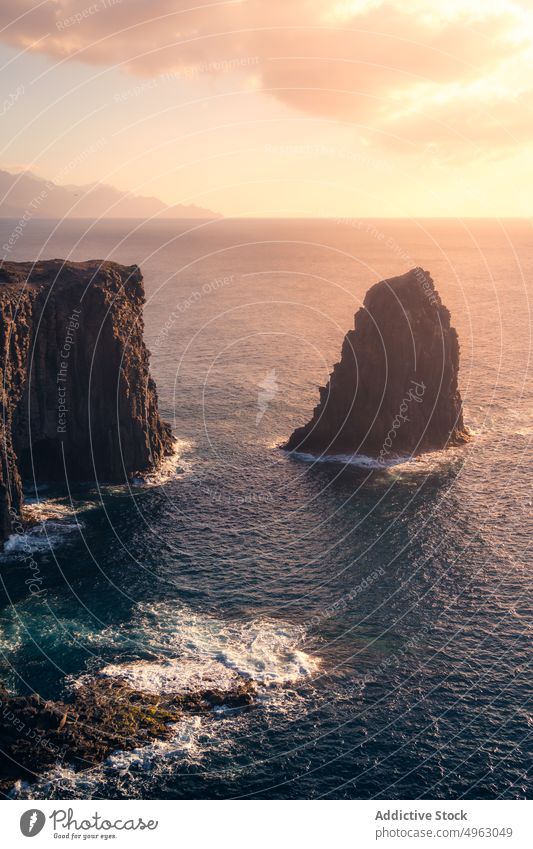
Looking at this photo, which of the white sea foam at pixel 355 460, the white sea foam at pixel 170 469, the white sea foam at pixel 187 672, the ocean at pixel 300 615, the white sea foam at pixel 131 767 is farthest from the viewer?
the white sea foam at pixel 355 460

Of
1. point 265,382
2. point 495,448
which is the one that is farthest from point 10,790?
point 265,382

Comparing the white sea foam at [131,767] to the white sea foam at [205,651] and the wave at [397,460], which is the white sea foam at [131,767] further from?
the wave at [397,460]

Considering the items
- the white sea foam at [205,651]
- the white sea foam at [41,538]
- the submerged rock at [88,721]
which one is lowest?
the submerged rock at [88,721]

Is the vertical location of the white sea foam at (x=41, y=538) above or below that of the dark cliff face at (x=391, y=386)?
below

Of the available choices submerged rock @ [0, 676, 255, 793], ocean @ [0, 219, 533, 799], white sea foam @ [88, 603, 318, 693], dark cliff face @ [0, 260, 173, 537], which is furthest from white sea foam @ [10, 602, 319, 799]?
dark cliff face @ [0, 260, 173, 537]

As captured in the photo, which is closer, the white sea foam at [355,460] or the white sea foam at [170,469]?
the white sea foam at [170,469]

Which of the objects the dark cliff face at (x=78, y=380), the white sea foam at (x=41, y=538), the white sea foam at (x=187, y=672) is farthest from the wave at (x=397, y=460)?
the white sea foam at (x=187, y=672)

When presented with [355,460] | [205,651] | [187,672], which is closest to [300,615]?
[205,651]

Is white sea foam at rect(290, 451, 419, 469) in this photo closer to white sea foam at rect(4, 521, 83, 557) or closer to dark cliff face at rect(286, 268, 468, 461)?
dark cliff face at rect(286, 268, 468, 461)
